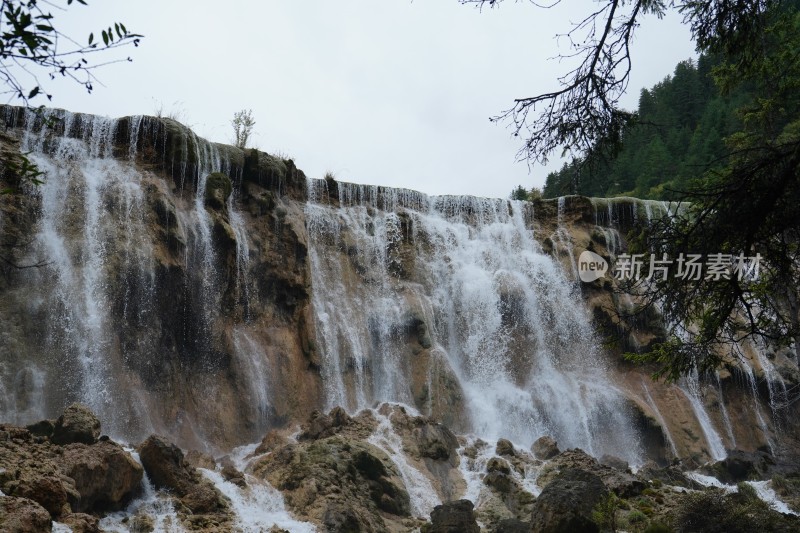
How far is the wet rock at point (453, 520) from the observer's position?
1251 cm

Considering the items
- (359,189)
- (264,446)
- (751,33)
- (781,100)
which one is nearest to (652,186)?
(359,189)

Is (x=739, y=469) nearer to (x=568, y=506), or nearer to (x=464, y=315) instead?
(x=464, y=315)

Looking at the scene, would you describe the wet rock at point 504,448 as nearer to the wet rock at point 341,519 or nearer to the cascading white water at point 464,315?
the cascading white water at point 464,315

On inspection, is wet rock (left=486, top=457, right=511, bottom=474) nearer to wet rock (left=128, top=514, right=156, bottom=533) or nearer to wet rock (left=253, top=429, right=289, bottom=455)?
wet rock (left=253, top=429, right=289, bottom=455)

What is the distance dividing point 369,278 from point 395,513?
1085 cm

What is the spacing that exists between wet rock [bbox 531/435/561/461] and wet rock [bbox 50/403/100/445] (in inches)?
457

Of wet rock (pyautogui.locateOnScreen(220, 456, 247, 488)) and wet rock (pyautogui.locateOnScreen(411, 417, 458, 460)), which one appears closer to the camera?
wet rock (pyautogui.locateOnScreen(220, 456, 247, 488))

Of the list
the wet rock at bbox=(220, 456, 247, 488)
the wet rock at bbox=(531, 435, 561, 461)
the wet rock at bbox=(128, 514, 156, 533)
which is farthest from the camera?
the wet rock at bbox=(531, 435, 561, 461)

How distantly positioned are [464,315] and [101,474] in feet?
51.0

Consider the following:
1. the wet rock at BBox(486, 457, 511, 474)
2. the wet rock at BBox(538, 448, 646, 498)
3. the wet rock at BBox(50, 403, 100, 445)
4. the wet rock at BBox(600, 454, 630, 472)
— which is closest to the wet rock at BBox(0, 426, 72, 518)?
the wet rock at BBox(50, 403, 100, 445)

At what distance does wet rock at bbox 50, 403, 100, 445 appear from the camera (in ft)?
39.8

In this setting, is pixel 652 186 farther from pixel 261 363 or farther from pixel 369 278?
pixel 261 363

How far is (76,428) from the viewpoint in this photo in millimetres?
12211

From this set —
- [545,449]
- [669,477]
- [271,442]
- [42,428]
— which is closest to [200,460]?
[271,442]
